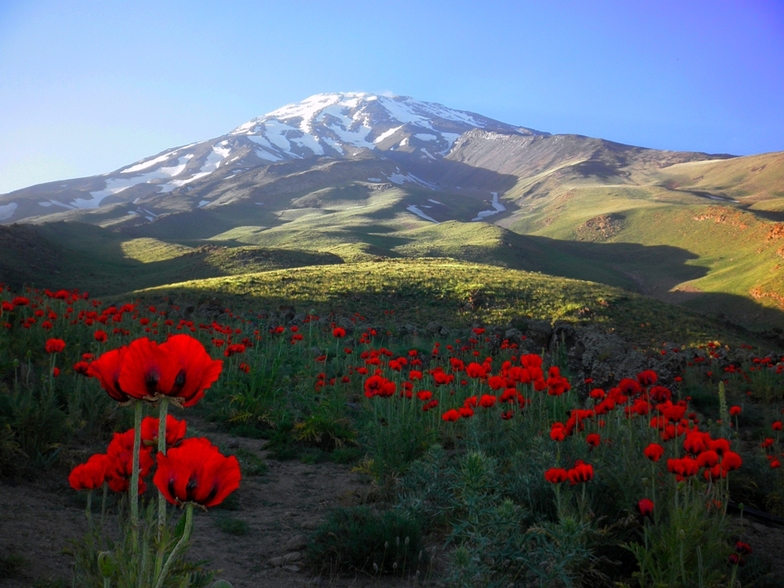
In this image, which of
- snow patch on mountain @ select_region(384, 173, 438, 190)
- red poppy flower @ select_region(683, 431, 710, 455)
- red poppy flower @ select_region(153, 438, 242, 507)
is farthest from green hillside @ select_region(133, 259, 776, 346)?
snow patch on mountain @ select_region(384, 173, 438, 190)

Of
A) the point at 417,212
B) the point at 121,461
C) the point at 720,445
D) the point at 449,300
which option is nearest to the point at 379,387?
the point at 720,445

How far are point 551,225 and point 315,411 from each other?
90.4m

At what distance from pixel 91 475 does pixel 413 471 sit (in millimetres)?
2240

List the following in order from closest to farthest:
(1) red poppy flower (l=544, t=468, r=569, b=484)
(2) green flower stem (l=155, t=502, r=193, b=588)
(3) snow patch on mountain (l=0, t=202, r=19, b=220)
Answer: (2) green flower stem (l=155, t=502, r=193, b=588) < (1) red poppy flower (l=544, t=468, r=569, b=484) < (3) snow patch on mountain (l=0, t=202, r=19, b=220)

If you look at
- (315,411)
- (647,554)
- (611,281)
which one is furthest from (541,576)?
(611,281)

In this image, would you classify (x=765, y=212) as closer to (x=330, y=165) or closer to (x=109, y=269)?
(x=109, y=269)

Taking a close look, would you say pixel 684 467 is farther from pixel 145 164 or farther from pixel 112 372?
pixel 145 164

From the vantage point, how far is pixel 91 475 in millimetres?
2059

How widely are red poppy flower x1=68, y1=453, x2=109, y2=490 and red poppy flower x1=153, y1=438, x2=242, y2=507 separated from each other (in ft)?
2.58

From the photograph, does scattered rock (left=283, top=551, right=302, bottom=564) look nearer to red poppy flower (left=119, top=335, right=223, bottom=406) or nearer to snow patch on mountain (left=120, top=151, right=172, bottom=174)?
red poppy flower (left=119, top=335, right=223, bottom=406)

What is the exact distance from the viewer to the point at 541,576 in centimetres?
234

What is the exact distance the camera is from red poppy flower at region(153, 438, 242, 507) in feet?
4.69

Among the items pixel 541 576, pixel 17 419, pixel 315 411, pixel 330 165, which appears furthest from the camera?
pixel 330 165

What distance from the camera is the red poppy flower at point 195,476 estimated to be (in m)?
1.43
